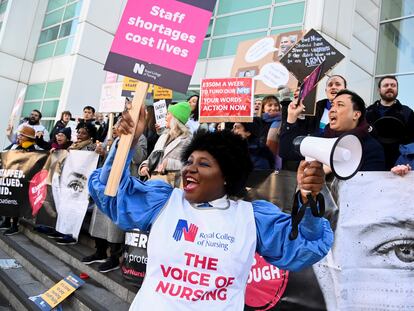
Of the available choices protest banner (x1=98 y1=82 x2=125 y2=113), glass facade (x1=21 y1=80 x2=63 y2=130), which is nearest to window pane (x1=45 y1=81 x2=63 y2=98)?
glass facade (x1=21 y1=80 x2=63 y2=130)

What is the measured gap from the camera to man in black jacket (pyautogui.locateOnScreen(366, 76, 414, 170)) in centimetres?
321

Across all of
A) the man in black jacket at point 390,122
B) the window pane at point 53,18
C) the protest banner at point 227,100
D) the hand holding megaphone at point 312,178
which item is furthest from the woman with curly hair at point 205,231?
the window pane at point 53,18

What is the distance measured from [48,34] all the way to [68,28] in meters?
2.11

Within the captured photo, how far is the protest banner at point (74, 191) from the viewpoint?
5.04 metres

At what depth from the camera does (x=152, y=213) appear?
1714 millimetres

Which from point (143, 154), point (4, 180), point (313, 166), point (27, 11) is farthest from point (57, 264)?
point (27, 11)

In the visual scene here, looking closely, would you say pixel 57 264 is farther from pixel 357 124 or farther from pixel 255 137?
pixel 357 124

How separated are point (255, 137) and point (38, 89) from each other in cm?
1588

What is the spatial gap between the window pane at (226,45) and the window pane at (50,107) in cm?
724

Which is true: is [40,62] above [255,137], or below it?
above

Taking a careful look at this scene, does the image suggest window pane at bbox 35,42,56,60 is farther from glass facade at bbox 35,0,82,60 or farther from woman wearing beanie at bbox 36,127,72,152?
woman wearing beanie at bbox 36,127,72,152

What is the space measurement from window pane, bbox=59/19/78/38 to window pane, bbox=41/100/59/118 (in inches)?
122

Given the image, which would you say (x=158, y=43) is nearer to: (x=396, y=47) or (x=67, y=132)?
(x=67, y=132)

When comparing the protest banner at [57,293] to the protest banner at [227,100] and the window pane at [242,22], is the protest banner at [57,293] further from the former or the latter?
the window pane at [242,22]
